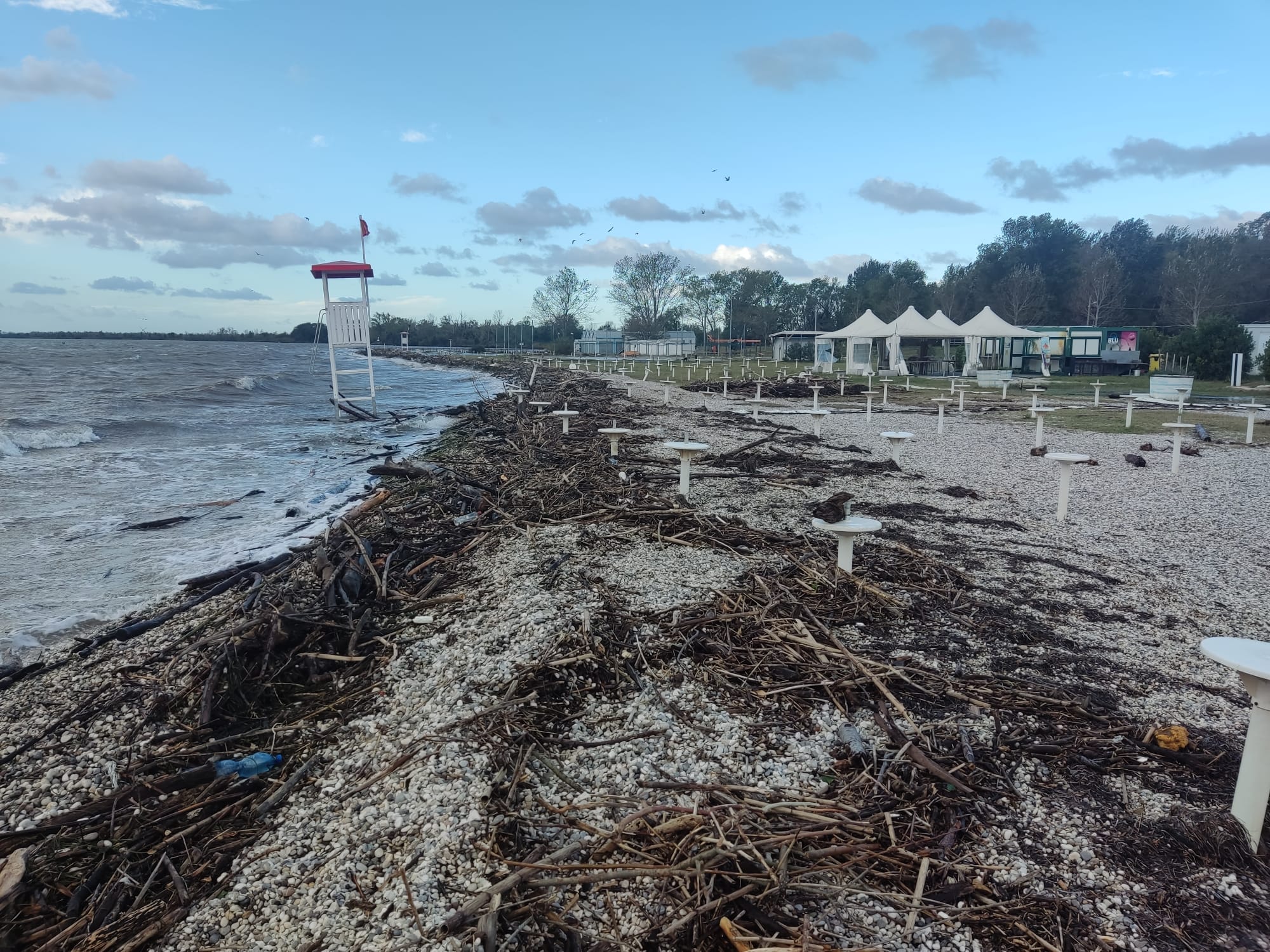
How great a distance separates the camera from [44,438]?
2075 cm

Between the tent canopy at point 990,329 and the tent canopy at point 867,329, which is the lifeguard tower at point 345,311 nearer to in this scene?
the tent canopy at point 867,329

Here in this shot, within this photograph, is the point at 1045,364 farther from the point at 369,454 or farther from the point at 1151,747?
the point at 1151,747

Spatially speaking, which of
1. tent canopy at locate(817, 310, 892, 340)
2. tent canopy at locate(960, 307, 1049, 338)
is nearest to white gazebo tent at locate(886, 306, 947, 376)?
tent canopy at locate(817, 310, 892, 340)

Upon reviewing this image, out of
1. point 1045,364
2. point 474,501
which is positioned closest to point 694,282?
point 1045,364

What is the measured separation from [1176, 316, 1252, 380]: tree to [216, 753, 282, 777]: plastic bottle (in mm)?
47965

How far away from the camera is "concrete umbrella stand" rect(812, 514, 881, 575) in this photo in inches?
243

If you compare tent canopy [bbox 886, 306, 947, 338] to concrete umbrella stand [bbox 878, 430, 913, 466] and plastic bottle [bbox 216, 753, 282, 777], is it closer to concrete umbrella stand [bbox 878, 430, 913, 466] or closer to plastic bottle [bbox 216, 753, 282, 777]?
concrete umbrella stand [bbox 878, 430, 913, 466]

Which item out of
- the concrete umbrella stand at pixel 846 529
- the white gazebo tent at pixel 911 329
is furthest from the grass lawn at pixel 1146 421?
the white gazebo tent at pixel 911 329

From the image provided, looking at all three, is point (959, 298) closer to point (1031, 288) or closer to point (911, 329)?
point (1031, 288)

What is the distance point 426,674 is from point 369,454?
43.7ft

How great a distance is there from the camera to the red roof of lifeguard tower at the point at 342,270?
20.4 m

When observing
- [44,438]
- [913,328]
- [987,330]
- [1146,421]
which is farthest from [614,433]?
[987,330]

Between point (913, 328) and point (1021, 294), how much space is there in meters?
38.0

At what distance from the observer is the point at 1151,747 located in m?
4.05
